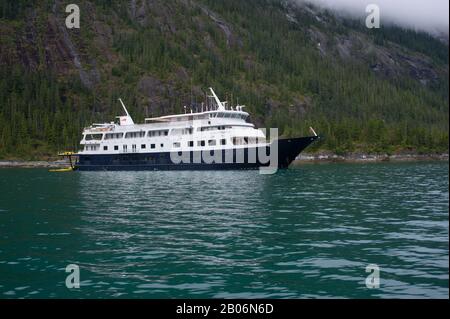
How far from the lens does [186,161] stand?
69.1m

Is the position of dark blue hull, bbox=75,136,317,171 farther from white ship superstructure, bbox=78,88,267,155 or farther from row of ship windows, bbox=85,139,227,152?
row of ship windows, bbox=85,139,227,152

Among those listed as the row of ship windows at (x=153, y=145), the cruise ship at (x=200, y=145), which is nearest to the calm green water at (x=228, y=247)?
the cruise ship at (x=200, y=145)

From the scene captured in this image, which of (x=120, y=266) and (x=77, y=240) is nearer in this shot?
(x=120, y=266)

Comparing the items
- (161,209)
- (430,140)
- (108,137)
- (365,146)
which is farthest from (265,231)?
(430,140)

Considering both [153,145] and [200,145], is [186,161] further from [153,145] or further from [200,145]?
[153,145]

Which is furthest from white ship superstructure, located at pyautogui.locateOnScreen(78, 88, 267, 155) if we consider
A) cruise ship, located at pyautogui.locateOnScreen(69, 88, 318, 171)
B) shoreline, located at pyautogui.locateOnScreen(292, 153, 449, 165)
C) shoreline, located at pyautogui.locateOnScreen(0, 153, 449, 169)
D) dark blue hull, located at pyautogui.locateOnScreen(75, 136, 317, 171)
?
shoreline, located at pyautogui.locateOnScreen(292, 153, 449, 165)

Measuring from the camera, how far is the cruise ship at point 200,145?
214ft

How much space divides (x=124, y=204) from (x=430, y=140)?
125280 millimetres

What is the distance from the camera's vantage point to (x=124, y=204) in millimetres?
30969

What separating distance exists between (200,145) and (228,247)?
51.1 m

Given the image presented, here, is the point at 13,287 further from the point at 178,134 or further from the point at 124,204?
the point at 178,134

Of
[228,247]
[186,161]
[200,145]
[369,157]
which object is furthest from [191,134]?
[369,157]
